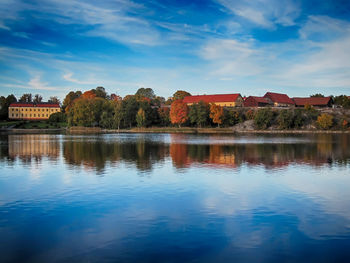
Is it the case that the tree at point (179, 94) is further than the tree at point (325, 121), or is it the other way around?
the tree at point (179, 94)

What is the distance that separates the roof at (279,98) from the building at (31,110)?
284ft

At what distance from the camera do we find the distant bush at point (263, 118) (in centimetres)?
8981

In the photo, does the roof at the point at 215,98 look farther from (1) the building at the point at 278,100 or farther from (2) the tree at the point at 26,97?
(2) the tree at the point at 26,97

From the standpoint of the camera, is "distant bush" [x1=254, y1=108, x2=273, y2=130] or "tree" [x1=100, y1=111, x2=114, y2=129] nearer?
"distant bush" [x1=254, y1=108, x2=273, y2=130]

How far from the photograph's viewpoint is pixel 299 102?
12150 cm

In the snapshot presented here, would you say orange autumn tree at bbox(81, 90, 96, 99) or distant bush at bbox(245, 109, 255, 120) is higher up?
orange autumn tree at bbox(81, 90, 96, 99)

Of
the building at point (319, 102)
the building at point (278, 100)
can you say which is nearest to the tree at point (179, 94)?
the building at point (278, 100)

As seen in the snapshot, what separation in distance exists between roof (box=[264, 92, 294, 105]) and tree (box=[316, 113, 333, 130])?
1280 inches

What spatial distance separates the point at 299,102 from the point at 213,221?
118790 mm

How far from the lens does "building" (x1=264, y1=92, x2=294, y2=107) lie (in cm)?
11759

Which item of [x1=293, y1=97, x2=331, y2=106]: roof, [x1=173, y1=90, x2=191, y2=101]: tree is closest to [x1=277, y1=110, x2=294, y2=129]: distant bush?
[x1=293, y1=97, x2=331, y2=106]: roof

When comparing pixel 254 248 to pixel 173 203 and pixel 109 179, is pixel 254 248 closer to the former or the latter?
pixel 173 203

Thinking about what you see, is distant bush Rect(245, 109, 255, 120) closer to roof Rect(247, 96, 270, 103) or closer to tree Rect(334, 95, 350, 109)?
roof Rect(247, 96, 270, 103)

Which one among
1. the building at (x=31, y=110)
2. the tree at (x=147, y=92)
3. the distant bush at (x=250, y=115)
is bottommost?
the distant bush at (x=250, y=115)
